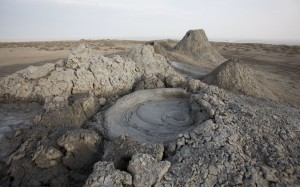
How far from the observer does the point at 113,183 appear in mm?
2871

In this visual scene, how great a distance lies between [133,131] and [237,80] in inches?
147

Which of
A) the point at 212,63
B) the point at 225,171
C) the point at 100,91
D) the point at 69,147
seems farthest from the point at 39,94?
the point at 212,63

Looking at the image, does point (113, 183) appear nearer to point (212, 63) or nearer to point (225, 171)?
point (225, 171)

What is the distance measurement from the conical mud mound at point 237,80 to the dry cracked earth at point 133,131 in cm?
4

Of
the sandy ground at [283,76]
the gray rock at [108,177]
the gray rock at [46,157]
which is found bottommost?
the sandy ground at [283,76]

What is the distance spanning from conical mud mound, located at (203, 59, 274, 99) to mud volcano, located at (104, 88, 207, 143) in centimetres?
211

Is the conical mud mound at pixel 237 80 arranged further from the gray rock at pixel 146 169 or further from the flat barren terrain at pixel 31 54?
the flat barren terrain at pixel 31 54

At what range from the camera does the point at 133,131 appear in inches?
176

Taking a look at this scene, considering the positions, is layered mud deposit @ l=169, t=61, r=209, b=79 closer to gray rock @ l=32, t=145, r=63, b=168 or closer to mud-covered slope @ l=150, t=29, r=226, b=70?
mud-covered slope @ l=150, t=29, r=226, b=70

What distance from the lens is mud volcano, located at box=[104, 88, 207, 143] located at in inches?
174

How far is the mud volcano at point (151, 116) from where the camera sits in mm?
4414

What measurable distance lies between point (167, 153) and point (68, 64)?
3.27m

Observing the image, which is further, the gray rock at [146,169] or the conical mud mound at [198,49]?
the conical mud mound at [198,49]

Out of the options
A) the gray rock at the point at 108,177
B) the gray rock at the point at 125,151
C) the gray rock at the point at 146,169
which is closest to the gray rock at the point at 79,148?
the gray rock at the point at 125,151
